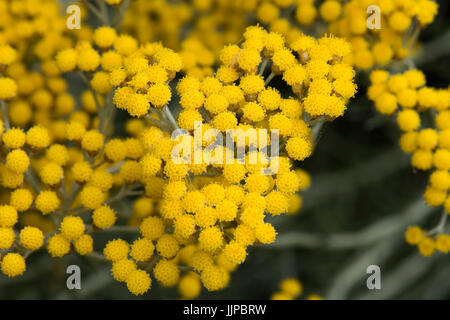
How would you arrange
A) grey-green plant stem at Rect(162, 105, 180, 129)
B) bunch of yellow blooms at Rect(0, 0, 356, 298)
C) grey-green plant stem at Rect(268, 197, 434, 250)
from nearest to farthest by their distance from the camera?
bunch of yellow blooms at Rect(0, 0, 356, 298)
grey-green plant stem at Rect(162, 105, 180, 129)
grey-green plant stem at Rect(268, 197, 434, 250)

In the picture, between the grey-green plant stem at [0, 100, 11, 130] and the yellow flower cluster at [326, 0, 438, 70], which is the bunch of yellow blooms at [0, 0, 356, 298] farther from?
the yellow flower cluster at [326, 0, 438, 70]

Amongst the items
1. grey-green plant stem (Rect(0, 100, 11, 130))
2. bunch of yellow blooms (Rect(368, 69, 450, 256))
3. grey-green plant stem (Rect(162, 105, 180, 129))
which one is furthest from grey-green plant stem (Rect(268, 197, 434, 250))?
grey-green plant stem (Rect(0, 100, 11, 130))

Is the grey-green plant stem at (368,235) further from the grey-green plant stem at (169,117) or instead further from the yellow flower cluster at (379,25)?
the grey-green plant stem at (169,117)

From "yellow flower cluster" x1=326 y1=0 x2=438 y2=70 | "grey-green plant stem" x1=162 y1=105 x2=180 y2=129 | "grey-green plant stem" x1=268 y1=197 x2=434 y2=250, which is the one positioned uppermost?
"yellow flower cluster" x1=326 y1=0 x2=438 y2=70

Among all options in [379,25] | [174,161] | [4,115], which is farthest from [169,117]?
[379,25]

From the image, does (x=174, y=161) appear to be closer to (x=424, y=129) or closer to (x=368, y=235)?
(x=424, y=129)

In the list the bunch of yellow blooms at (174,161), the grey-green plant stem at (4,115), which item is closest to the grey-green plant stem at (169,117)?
the bunch of yellow blooms at (174,161)

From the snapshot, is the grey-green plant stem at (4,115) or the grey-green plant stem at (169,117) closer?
the grey-green plant stem at (169,117)
